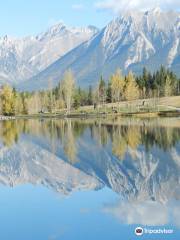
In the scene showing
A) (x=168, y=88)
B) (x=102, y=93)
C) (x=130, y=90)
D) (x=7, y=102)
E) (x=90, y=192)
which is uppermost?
(x=168, y=88)

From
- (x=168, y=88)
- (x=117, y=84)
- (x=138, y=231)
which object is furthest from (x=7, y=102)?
(x=138, y=231)

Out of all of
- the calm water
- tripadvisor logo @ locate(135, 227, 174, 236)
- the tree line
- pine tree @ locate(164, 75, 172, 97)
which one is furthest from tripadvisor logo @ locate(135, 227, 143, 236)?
pine tree @ locate(164, 75, 172, 97)

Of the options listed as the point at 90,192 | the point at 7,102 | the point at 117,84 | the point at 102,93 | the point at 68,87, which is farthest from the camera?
the point at 102,93

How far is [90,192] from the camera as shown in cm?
3023

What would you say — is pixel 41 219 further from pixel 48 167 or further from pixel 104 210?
pixel 48 167

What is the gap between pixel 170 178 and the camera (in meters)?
33.5

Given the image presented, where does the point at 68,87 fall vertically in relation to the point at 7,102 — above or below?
above

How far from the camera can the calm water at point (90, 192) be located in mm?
21953

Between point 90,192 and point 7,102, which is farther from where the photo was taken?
point 7,102

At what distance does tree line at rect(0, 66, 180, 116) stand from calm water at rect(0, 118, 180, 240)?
123 meters

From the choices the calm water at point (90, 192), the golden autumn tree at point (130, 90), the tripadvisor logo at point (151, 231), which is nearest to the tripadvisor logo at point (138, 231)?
the tripadvisor logo at point (151, 231)

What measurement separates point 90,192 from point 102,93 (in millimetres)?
159584

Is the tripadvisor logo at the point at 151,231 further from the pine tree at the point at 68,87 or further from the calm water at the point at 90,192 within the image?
the pine tree at the point at 68,87

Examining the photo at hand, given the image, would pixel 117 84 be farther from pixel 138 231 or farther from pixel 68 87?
pixel 138 231
